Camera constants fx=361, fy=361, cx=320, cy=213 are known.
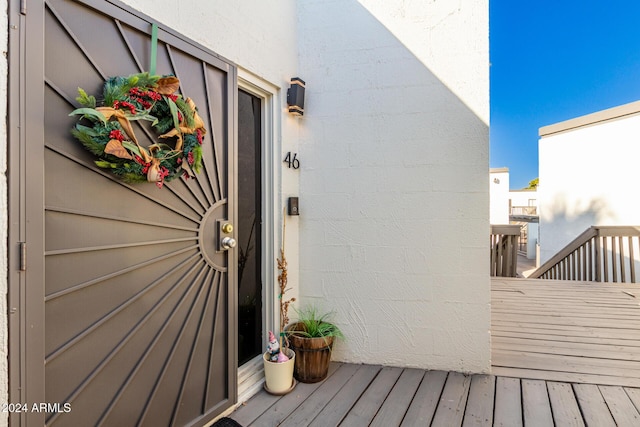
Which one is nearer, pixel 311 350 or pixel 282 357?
pixel 282 357

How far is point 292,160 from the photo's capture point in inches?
105

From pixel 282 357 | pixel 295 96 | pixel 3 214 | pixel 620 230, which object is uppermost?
pixel 295 96

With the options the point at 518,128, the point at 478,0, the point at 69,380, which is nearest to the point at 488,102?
the point at 478,0

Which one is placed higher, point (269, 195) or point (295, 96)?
point (295, 96)

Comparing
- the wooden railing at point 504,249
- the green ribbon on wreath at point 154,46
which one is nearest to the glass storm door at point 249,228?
the green ribbon on wreath at point 154,46

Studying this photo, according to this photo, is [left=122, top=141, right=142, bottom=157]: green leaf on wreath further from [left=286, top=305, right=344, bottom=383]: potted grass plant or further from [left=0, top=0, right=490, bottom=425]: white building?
[left=286, top=305, right=344, bottom=383]: potted grass plant

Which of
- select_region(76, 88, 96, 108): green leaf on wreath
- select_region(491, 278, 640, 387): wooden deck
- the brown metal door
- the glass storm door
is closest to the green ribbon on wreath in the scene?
the brown metal door

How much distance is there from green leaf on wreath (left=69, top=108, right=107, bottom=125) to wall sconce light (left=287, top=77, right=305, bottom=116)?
1494 mm

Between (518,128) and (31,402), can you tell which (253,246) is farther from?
(518,128)

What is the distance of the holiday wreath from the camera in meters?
1.28

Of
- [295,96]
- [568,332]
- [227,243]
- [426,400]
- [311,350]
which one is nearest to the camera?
[227,243]

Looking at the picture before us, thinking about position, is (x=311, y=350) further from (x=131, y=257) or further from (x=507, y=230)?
(x=507, y=230)

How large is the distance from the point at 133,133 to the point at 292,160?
4.53ft

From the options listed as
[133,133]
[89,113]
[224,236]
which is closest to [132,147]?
[133,133]
